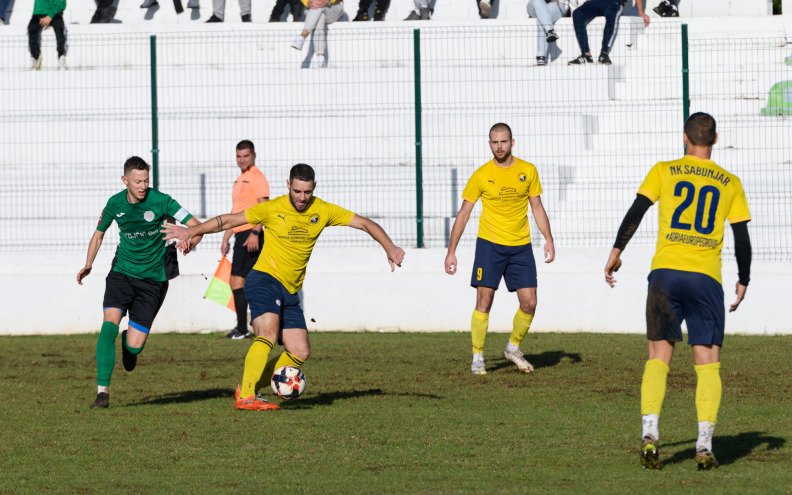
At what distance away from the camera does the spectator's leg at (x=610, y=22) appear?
1809cm

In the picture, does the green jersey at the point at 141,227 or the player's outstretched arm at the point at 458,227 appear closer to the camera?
the green jersey at the point at 141,227

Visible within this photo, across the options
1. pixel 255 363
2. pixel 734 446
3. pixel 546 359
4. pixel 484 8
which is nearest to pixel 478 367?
pixel 546 359

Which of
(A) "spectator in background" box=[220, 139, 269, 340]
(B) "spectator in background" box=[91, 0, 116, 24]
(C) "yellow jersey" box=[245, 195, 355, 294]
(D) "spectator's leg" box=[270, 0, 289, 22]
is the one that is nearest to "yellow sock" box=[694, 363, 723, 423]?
(C) "yellow jersey" box=[245, 195, 355, 294]

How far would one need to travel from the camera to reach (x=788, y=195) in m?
14.9

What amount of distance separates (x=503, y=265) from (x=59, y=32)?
12.3 m

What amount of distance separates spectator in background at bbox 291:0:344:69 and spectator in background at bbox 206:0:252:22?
7.69 feet

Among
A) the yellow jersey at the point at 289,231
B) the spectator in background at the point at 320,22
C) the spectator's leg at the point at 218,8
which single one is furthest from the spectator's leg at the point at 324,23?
the yellow jersey at the point at 289,231

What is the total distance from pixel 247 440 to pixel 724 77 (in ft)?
40.5

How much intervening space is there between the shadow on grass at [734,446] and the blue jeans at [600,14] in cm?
1201

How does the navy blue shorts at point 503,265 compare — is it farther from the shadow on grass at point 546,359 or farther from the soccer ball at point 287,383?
the soccer ball at point 287,383

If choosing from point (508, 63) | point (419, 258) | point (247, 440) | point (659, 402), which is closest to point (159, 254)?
point (247, 440)

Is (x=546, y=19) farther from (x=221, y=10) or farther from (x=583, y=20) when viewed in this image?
(x=221, y=10)

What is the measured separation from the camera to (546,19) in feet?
60.7

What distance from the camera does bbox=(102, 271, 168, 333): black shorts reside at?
8711 mm
